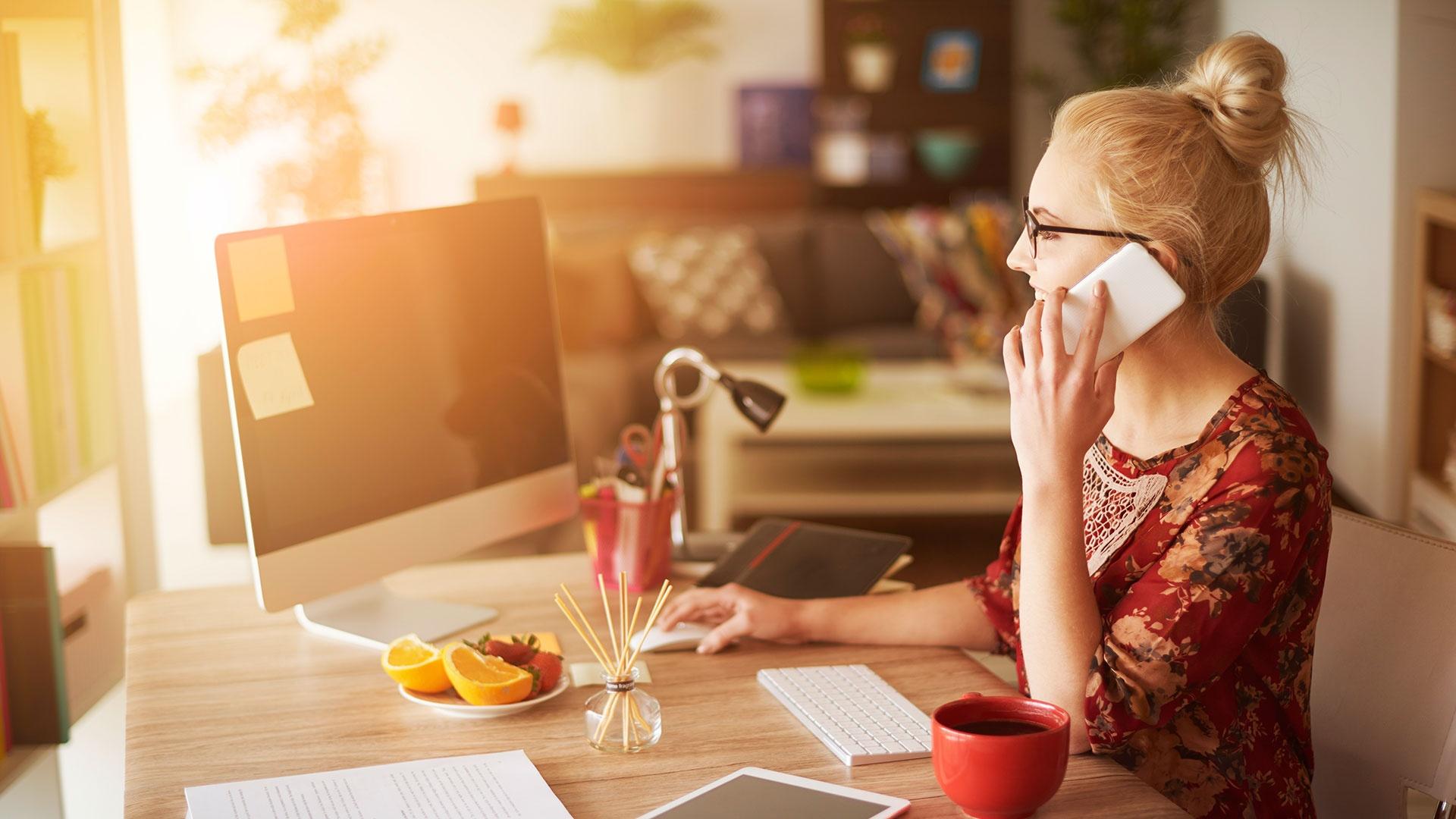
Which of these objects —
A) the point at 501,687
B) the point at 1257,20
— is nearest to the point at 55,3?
the point at 501,687

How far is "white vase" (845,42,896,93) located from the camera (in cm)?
638

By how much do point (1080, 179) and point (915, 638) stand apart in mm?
507

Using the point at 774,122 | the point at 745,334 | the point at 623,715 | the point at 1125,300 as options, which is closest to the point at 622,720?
the point at 623,715

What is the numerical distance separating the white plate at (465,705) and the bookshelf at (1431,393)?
2.56m

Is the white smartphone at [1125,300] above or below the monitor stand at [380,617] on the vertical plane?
above

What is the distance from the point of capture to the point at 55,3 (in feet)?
7.27

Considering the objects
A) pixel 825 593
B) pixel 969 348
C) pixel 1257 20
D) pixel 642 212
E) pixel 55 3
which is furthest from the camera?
pixel 642 212

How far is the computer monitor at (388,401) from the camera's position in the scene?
51.7 inches

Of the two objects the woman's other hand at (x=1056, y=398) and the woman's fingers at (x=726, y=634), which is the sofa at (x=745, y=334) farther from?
the woman's other hand at (x=1056, y=398)

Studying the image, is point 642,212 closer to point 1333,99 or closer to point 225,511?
point 1333,99

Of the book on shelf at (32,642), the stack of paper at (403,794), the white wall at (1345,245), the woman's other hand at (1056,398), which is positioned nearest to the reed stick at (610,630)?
the stack of paper at (403,794)

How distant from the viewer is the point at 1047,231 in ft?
4.06

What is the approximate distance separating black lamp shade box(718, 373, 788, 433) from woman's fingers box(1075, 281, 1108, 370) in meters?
0.52

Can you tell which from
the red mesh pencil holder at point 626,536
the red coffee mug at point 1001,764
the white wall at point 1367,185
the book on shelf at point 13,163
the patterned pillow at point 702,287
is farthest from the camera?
the patterned pillow at point 702,287
